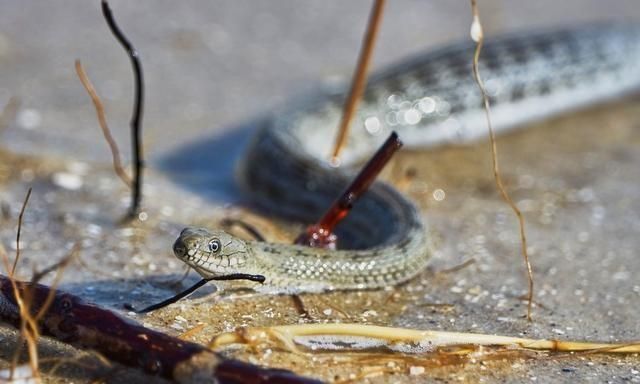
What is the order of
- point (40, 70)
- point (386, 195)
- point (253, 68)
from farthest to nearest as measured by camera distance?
point (253, 68) < point (40, 70) < point (386, 195)

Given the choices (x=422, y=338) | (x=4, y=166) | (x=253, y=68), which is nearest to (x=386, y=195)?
(x=422, y=338)

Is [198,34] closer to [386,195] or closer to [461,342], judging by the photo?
[386,195]

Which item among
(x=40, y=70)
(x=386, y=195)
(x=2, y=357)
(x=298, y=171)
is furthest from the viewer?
(x=40, y=70)

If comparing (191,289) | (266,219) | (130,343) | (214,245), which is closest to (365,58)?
(266,219)

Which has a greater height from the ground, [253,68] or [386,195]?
[253,68]

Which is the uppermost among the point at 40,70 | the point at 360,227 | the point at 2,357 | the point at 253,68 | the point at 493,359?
the point at 253,68

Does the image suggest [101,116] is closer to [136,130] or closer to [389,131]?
[136,130]

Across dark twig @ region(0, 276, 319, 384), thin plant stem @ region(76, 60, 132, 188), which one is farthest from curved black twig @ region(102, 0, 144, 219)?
dark twig @ region(0, 276, 319, 384)
